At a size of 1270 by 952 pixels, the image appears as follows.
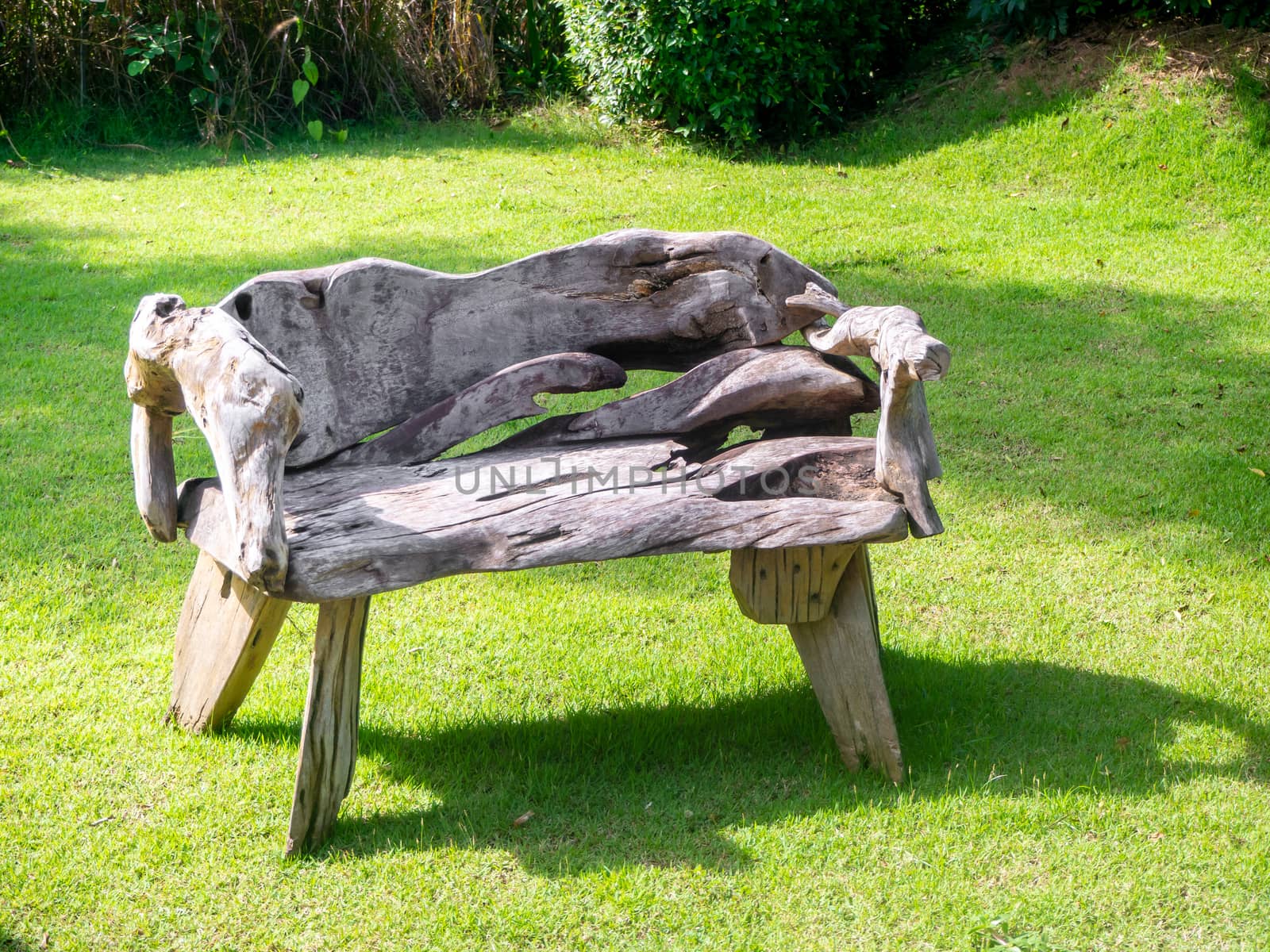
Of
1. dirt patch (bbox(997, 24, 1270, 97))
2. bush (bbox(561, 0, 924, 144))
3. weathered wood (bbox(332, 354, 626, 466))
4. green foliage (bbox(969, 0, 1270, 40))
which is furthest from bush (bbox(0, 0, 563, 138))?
weathered wood (bbox(332, 354, 626, 466))

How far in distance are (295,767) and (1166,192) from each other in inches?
250

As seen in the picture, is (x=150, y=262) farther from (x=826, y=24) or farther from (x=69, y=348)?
(x=826, y=24)

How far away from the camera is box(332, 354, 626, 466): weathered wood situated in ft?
10.3

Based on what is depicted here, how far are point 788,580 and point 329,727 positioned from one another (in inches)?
43.2

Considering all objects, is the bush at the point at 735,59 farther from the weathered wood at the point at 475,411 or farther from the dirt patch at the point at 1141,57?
the weathered wood at the point at 475,411

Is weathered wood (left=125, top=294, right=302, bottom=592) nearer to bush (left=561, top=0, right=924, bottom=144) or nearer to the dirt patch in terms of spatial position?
bush (left=561, top=0, right=924, bottom=144)

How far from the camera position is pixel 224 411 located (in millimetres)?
2355

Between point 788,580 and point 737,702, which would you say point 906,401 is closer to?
point 788,580

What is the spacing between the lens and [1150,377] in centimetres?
527

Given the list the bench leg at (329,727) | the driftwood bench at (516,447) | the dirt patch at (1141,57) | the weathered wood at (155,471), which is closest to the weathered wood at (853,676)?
the driftwood bench at (516,447)

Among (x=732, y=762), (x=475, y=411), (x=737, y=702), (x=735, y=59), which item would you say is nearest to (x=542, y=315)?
(x=475, y=411)

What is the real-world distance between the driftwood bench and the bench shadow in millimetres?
168

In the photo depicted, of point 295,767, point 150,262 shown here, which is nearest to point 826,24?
point 150,262

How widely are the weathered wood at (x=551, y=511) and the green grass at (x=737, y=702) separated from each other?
69 centimetres
